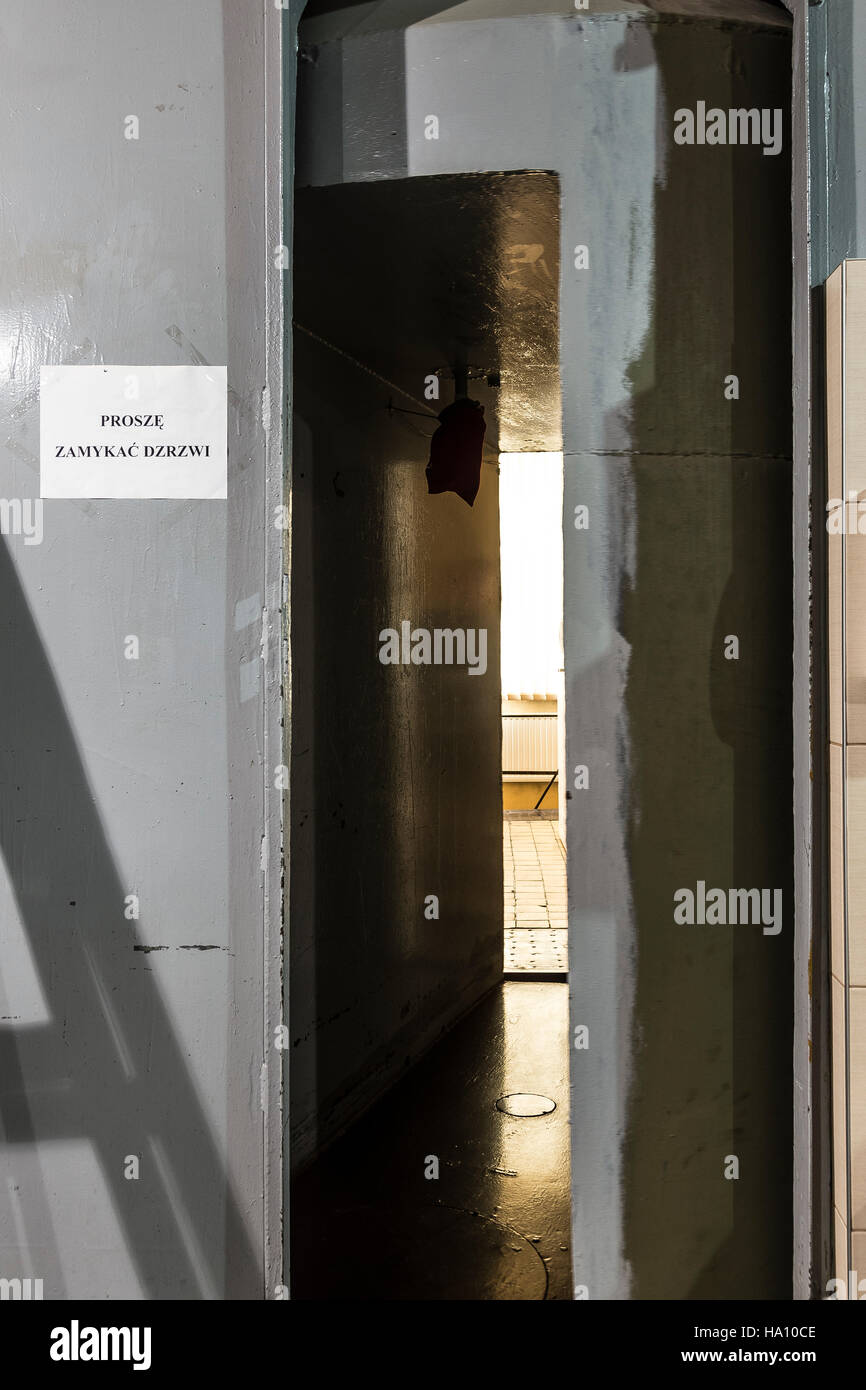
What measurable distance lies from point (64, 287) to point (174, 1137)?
210cm

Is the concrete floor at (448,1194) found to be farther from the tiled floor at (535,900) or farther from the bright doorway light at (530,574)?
the bright doorway light at (530,574)

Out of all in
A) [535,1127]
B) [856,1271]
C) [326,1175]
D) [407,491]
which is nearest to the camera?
[856,1271]

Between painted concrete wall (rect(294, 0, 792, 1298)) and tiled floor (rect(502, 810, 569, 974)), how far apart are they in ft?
7.90

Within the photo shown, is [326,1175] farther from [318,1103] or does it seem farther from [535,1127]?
[535,1127]

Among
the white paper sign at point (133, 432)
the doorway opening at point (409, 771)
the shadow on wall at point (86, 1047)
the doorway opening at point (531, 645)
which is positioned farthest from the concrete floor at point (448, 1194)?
the doorway opening at point (531, 645)

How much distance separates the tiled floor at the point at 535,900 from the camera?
21.0 feet

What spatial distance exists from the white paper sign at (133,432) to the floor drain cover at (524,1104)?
3.00 m

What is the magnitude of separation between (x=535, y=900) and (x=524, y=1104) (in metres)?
3.55

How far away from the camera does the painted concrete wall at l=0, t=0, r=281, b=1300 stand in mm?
2436

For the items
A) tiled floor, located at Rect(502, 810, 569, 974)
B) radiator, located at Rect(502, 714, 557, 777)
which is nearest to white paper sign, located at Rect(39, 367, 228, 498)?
tiled floor, located at Rect(502, 810, 569, 974)

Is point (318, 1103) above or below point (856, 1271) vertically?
below

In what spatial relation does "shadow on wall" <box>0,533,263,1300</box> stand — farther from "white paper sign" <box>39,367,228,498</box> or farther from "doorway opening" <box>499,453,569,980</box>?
"doorway opening" <box>499,453,569,980</box>

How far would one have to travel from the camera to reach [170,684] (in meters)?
2.49
